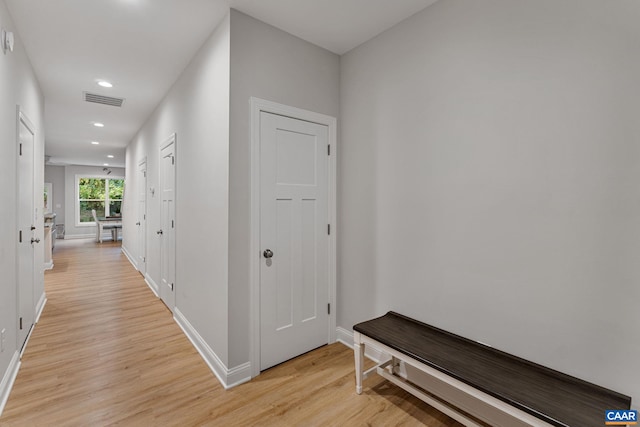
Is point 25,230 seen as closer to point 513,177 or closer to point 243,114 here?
point 243,114

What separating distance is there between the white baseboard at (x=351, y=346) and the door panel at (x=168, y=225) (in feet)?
6.42

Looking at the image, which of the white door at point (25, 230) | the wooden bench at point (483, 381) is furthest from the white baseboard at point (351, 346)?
the white door at point (25, 230)

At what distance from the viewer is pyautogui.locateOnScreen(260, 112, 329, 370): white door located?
7.85 feet

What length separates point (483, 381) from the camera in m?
1.49

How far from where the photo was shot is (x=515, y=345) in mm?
1720

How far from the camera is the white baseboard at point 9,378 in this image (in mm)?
1945

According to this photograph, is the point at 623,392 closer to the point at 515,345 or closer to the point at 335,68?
the point at 515,345

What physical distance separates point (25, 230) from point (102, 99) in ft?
7.18

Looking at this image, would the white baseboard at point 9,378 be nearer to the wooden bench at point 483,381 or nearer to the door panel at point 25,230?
the door panel at point 25,230

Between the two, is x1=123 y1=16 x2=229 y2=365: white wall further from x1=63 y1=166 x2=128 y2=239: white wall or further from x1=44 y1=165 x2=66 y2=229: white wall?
x1=44 y1=165 x2=66 y2=229: white wall

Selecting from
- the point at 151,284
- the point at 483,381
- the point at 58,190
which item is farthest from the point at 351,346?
the point at 58,190

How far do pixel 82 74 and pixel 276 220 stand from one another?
2950 millimetres

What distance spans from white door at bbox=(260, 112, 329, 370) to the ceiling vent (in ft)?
10.1

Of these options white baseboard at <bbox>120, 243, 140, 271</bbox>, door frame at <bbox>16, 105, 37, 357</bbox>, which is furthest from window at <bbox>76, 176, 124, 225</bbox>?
door frame at <bbox>16, 105, 37, 357</bbox>
